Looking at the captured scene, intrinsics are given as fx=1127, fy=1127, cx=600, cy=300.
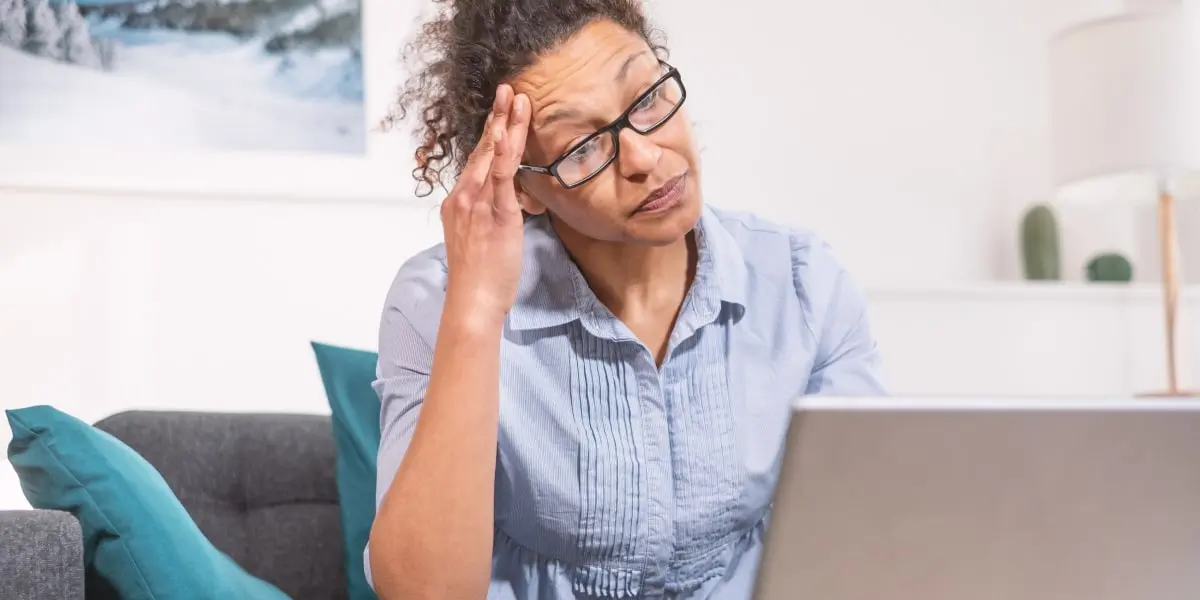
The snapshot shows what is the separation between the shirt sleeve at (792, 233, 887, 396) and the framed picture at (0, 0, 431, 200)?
115cm

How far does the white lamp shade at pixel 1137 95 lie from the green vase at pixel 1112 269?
0.30 m

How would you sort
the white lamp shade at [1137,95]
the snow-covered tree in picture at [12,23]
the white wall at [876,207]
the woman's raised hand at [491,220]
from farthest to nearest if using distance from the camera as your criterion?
the white lamp shade at [1137,95], the white wall at [876,207], the snow-covered tree in picture at [12,23], the woman's raised hand at [491,220]

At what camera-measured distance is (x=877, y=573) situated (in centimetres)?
51

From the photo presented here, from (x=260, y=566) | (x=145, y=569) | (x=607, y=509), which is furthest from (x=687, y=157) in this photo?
(x=260, y=566)

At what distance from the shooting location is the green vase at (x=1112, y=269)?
9.29 feet

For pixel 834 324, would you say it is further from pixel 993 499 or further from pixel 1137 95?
pixel 1137 95

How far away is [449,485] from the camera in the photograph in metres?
1.12

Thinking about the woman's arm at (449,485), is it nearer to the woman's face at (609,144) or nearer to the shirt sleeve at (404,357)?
the shirt sleeve at (404,357)

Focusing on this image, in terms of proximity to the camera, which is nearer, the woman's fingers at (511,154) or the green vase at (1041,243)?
the woman's fingers at (511,154)

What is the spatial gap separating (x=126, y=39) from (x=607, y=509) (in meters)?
1.62

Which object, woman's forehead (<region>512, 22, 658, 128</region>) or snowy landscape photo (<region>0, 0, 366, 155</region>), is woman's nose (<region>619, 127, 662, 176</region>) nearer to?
woman's forehead (<region>512, 22, 658, 128</region>)

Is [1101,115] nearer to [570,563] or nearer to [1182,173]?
[1182,173]

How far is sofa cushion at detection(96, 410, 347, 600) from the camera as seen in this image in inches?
71.6

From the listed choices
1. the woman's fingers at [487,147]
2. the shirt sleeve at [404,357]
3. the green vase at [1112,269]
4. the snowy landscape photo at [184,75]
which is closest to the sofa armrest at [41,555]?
the shirt sleeve at [404,357]
